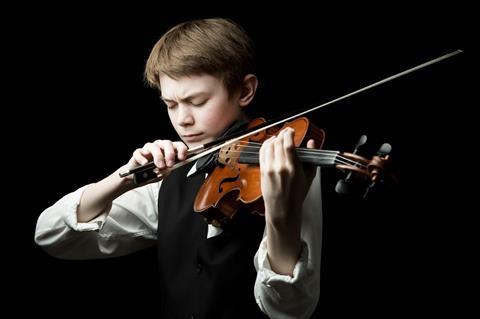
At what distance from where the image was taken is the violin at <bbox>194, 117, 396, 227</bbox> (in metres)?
1.33

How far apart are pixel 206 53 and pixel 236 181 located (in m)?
0.37

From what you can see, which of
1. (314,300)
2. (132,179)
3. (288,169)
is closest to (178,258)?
(132,179)

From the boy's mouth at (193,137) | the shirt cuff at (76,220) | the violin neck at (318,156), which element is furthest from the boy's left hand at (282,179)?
the shirt cuff at (76,220)

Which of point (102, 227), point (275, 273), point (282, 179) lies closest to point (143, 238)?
point (102, 227)

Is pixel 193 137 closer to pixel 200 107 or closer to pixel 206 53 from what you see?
pixel 200 107

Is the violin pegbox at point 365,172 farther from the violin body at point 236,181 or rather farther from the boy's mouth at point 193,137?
the boy's mouth at point 193,137

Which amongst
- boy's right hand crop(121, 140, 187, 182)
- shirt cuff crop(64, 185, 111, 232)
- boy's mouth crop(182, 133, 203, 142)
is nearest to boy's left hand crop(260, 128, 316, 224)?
boy's right hand crop(121, 140, 187, 182)

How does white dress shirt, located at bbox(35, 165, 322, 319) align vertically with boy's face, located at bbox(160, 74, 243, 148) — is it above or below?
below

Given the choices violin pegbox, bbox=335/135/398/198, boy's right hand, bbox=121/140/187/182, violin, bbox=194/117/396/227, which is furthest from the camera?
boy's right hand, bbox=121/140/187/182

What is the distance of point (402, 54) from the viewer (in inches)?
74.9

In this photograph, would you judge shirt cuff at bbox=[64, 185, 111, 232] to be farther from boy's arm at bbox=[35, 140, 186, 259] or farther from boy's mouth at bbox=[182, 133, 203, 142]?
boy's mouth at bbox=[182, 133, 203, 142]

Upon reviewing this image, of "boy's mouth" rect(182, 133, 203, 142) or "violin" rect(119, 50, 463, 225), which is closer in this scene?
"violin" rect(119, 50, 463, 225)

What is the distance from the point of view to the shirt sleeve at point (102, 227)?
169cm

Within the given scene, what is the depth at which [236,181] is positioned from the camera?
4.77 ft
